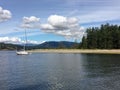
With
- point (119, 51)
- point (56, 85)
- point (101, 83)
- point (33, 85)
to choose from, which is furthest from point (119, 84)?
point (119, 51)

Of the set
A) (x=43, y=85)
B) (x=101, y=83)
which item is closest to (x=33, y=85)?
(x=43, y=85)

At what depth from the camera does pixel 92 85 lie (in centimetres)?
4384

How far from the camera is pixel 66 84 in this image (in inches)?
1761

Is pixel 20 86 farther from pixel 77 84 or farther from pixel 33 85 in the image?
pixel 77 84

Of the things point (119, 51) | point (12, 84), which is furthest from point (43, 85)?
point (119, 51)

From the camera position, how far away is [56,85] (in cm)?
4397

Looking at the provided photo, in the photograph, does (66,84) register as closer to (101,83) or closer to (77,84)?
(77,84)

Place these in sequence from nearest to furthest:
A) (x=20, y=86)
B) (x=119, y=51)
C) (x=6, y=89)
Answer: (x=6, y=89) → (x=20, y=86) → (x=119, y=51)

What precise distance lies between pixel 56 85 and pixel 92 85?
247 inches

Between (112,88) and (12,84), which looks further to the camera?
(12,84)

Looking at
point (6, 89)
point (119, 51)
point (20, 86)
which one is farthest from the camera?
point (119, 51)

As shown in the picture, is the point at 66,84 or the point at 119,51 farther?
the point at 119,51

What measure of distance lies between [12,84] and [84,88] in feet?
43.2

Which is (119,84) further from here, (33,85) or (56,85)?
(33,85)
